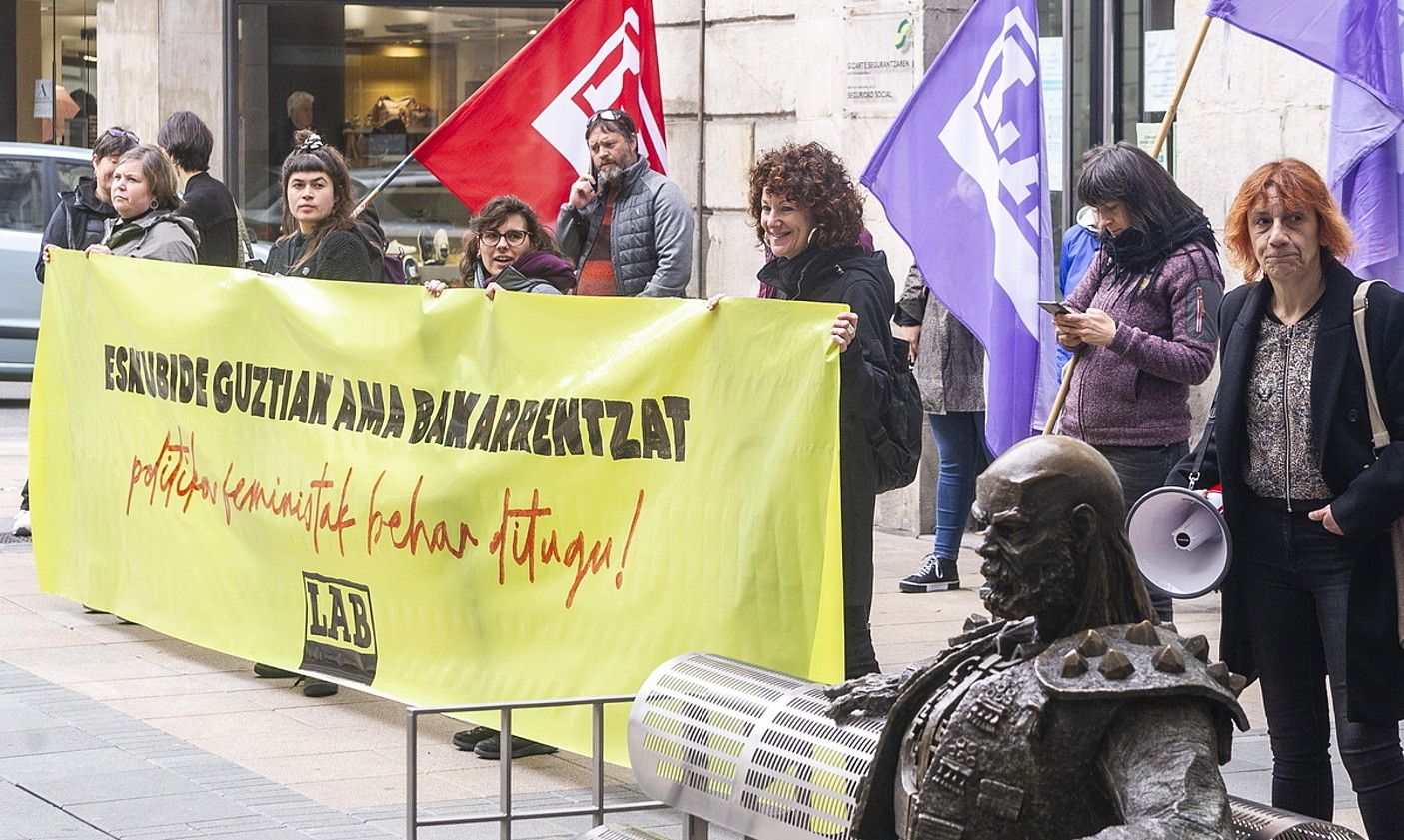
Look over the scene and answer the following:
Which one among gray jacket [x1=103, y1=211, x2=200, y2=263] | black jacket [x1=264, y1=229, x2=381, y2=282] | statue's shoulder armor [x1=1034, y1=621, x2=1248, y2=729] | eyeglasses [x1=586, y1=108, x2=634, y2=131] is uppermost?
eyeglasses [x1=586, y1=108, x2=634, y2=131]

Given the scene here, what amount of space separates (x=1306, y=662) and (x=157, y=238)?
5.42 meters

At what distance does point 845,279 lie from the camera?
235 inches

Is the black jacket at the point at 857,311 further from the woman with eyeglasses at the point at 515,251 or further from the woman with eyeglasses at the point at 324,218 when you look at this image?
the woman with eyeglasses at the point at 324,218

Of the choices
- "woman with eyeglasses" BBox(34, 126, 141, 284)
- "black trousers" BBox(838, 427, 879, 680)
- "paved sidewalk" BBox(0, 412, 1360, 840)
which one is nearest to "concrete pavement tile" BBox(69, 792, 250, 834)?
"paved sidewalk" BBox(0, 412, 1360, 840)

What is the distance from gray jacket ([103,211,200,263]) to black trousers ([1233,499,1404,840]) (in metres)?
5.15

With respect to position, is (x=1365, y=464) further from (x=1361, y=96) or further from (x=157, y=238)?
(x=157, y=238)

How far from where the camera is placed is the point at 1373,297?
442 centimetres

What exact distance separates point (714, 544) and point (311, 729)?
1838 millimetres

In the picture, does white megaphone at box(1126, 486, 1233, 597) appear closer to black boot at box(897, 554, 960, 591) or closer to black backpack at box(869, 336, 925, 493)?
black backpack at box(869, 336, 925, 493)

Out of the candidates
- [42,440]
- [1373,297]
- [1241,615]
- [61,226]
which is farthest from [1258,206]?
[61,226]

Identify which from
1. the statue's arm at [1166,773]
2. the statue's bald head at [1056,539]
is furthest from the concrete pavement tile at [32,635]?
the statue's arm at [1166,773]

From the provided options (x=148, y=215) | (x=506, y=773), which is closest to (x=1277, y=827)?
(x=506, y=773)

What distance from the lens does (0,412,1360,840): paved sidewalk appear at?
18.2ft

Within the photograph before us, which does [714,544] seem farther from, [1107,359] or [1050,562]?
[1050,562]
